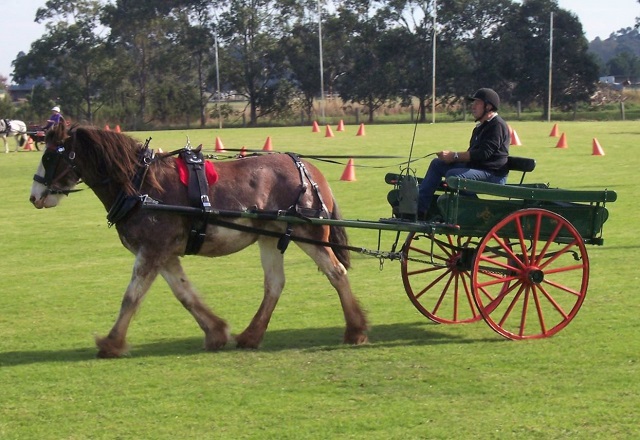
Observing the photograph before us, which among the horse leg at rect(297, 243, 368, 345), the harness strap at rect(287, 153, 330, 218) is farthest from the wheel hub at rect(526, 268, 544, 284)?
the harness strap at rect(287, 153, 330, 218)

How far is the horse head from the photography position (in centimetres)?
843

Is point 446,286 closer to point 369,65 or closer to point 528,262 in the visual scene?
point 528,262

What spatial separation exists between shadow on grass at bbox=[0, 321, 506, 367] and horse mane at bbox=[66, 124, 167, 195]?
1381mm

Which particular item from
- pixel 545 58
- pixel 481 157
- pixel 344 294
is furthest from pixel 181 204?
pixel 545 58

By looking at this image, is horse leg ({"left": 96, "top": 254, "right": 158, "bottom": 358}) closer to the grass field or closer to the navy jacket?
the grass field

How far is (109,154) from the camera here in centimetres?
835

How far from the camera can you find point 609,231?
587 inches

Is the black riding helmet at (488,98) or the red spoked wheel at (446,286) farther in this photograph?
the red spoked wheel at (446,286)

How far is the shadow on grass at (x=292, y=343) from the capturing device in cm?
837

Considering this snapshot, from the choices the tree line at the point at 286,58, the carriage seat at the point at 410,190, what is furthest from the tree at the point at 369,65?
the carriage seat at the point at 410,190

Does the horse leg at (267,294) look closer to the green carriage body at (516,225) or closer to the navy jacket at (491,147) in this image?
the green carriage body at (516,225)

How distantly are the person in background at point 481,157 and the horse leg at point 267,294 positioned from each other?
134 centimetres

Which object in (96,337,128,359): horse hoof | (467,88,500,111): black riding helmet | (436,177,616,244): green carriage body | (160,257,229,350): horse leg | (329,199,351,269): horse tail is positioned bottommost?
(96,337,128,359): horse hoof

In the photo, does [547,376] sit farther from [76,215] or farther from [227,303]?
[76,215]
